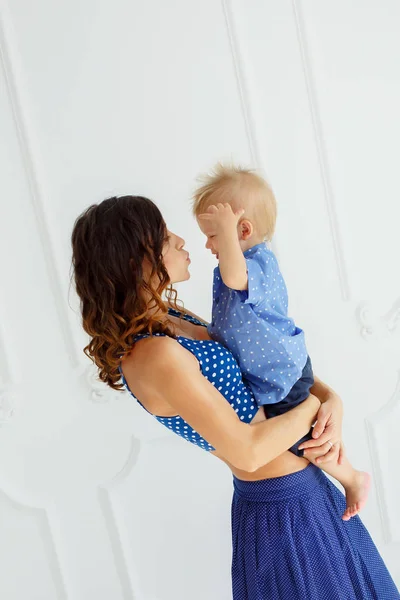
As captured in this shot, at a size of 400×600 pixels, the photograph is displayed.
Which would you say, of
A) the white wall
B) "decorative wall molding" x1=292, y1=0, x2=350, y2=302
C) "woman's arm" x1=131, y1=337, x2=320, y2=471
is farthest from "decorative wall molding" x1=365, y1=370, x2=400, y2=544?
"woman's arm" x1=131, y1=337, x2=320, y2=471

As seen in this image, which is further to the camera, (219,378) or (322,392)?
(322,392)

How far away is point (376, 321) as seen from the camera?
247 cm

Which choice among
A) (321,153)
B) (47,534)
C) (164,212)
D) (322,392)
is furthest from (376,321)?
(47,534)

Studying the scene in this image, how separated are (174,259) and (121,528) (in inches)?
47.0

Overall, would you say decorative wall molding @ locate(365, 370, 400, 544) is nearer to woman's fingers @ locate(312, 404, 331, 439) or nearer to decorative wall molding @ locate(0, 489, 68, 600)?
woman's fingers @ locate(312, 404, 331, 439)

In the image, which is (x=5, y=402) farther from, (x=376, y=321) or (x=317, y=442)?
(x=376, y=321)

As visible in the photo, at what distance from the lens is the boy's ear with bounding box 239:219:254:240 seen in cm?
174

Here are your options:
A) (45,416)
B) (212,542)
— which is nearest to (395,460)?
(212,542)

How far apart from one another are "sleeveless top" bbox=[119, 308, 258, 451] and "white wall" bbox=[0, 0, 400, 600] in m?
0.75

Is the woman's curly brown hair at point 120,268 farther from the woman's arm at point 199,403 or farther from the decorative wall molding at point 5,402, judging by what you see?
the decorative wall molding at point 5,402

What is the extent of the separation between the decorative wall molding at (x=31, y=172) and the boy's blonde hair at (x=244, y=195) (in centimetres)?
67

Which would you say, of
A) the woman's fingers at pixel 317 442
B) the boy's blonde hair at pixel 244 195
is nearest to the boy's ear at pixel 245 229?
the boy's blonde hair at pixel 244 195

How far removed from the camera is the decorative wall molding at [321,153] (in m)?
2.36

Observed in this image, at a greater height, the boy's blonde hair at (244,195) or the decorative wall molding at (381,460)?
the boy's blonde hair at (244,195)
